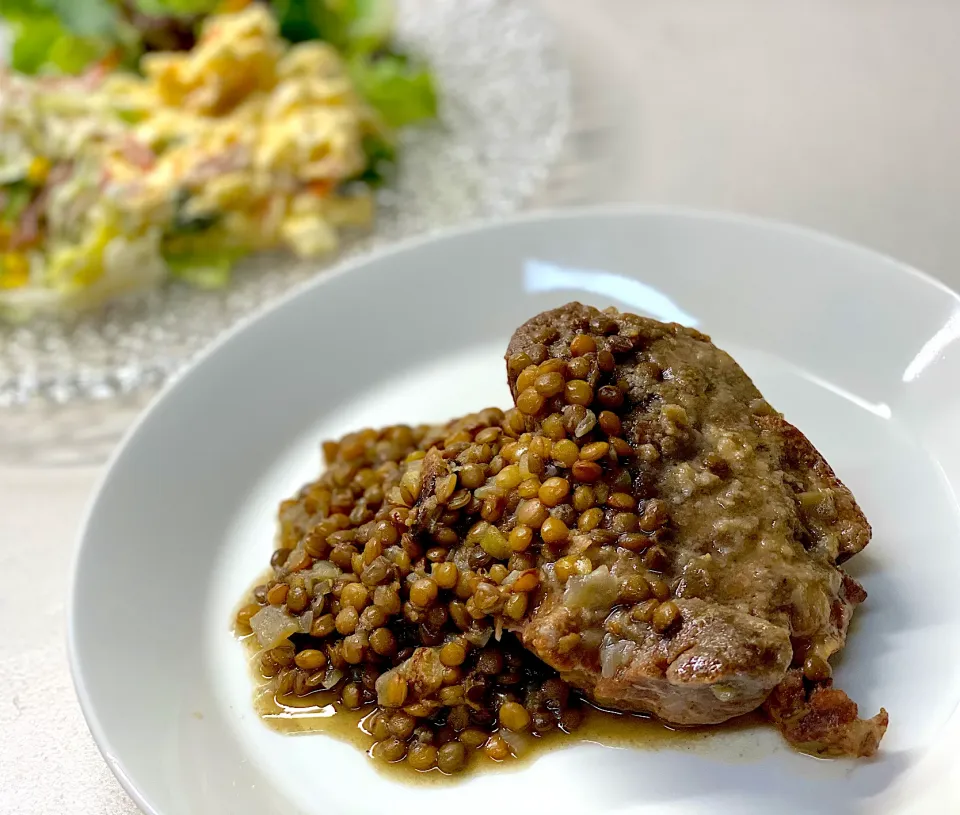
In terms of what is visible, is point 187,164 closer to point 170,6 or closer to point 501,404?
point 170,6

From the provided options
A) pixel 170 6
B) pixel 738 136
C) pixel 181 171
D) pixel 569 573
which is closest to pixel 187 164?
pixel 181 171

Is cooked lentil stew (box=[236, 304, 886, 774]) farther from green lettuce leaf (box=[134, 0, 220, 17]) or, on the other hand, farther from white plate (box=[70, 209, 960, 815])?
green lettuce leaf (box=[134, 0, 220, 17])

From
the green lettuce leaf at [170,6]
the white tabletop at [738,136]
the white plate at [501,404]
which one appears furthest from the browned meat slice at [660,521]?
the green lettuce leaf at [170,6]

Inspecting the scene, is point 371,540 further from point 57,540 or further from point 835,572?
point 57,540

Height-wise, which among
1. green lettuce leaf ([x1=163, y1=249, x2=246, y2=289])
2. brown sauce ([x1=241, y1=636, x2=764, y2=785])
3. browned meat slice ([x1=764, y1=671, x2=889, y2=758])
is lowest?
green lettuce leaf ([x1=163, y1=249, x2=246, y2=289])

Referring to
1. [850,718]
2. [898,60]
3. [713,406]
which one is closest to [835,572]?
[850,718]

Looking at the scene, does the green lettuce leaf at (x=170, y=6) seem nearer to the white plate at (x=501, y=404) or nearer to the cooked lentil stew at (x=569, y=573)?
the white plate at (x=501, y=404)

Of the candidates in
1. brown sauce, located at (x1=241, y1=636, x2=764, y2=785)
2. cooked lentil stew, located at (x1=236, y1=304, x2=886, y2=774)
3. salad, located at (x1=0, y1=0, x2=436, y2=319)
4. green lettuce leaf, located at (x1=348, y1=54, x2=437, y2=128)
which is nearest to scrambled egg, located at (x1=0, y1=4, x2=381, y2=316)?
salad, located at (x1=0, y1=0, x2=436, y2=319)
